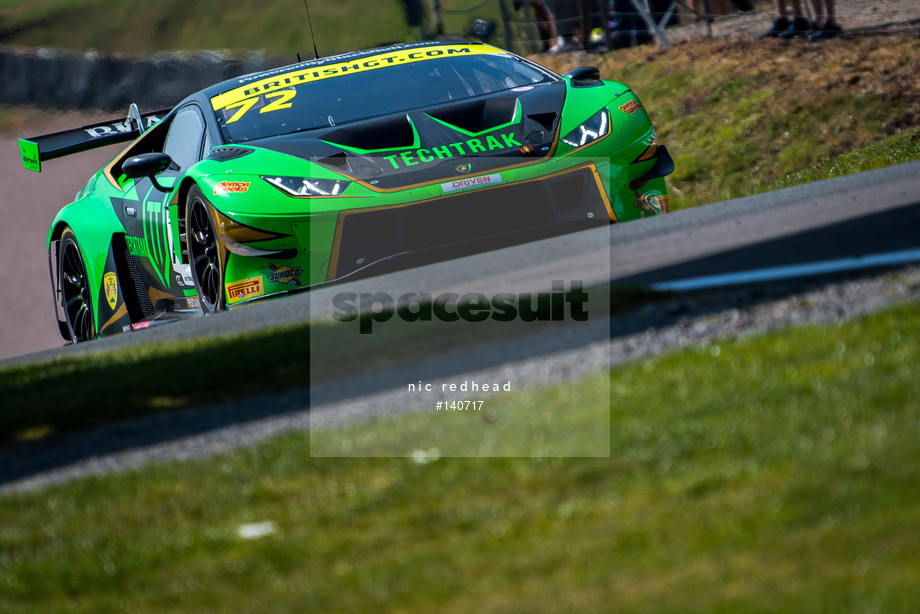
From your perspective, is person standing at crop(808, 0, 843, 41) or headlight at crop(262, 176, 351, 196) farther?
person standing at crop(808, 0, 843, 41)

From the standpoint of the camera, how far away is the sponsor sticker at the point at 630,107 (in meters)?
6.19

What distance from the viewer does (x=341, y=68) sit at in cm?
706

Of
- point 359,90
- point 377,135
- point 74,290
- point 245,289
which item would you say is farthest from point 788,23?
point 245,289

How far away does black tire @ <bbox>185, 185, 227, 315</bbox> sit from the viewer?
5801 mm

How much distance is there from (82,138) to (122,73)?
21636mm

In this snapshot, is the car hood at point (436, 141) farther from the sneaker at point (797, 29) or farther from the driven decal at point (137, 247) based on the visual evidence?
the sneaker at point (797, 29)

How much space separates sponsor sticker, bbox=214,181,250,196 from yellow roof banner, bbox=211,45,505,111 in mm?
1180

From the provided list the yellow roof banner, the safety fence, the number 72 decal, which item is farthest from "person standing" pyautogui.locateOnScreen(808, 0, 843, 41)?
the number 72 decal

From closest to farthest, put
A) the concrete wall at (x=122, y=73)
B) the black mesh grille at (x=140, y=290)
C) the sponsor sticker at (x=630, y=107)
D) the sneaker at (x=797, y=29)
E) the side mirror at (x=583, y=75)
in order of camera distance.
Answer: the sponsor sticker at (x=630, y=107), the side mirror at (x=583, y=75), the black mesh grille at (x=140, y=290), the sneaker at (x=797, y=29), the concrete wall at (x=122, y=73)

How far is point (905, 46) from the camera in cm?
1040

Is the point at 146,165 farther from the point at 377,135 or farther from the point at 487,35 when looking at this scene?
the point at 487,35

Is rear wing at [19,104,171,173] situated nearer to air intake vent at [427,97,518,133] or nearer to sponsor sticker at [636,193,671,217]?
air intake vent at [427,97,518,133]

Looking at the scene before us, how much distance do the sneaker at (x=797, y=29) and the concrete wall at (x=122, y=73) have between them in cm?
1807

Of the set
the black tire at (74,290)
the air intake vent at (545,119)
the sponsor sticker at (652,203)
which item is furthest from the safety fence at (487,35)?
the black tire at (74,290)
